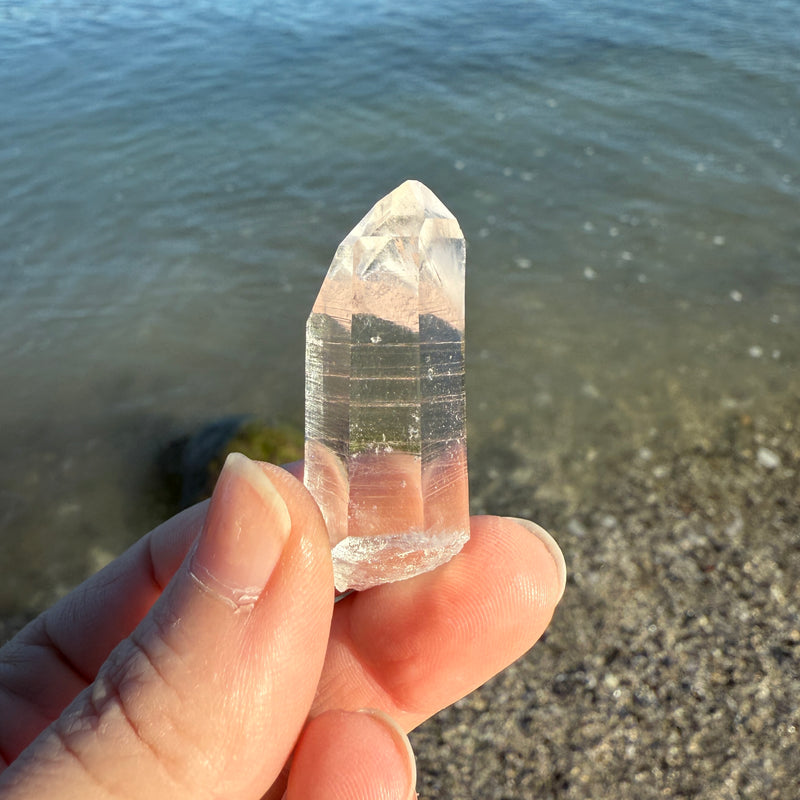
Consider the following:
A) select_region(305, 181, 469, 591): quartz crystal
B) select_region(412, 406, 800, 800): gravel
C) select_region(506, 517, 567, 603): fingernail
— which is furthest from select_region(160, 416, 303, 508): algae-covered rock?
select_region(305, 181, 469, 591): quartz crystal

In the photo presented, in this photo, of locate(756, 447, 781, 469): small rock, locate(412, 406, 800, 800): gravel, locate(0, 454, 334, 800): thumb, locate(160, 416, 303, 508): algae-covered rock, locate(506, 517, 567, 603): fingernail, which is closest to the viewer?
locate(0, 454, 334, 800): thumb

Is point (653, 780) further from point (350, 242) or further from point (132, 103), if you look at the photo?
point (132, 103)

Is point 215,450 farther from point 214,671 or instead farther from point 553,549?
point 214,671

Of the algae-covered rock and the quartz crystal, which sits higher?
the quartz crystal

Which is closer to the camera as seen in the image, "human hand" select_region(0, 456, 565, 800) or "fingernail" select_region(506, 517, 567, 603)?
"human hand" select_region(0, 456, 565, 800)

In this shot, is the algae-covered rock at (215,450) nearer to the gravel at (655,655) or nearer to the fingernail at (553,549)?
the gravel at (655,655)

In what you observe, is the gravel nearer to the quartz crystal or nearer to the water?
the water

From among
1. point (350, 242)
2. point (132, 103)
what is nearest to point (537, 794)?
point (350, 242)
